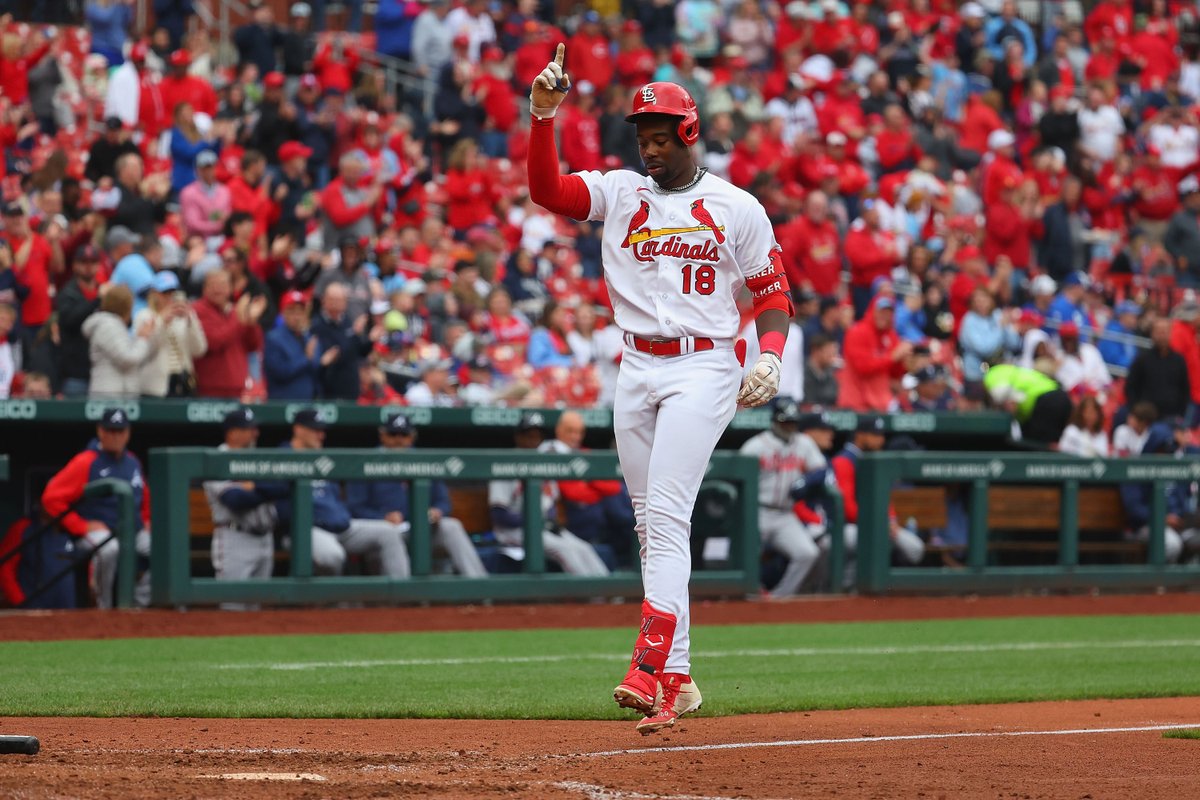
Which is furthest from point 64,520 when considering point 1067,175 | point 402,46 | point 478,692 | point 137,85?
point 1067,175

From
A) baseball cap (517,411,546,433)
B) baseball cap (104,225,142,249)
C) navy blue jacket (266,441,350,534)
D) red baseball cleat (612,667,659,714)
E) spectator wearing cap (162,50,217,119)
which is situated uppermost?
spectator wearing cap (162,50,217,119)

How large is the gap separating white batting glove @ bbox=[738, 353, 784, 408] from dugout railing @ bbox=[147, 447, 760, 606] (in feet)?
21.3

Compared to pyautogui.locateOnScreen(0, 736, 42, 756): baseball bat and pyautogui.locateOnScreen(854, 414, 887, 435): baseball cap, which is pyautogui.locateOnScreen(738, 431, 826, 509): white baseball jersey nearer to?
pyautogui.locateOnScreen(854, 414, 887, 435): baseball cap

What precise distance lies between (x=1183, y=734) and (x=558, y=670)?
3302mm

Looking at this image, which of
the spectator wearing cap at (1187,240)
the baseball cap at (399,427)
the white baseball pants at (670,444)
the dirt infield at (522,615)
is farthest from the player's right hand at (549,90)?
the spectator wearing cap at (1187,240)

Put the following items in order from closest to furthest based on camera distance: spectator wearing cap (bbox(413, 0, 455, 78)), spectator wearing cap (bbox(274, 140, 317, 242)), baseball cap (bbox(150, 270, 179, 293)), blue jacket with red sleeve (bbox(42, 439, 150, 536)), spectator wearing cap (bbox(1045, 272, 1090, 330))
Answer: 1. blue jacket with red sleeve (bbox(42, 439, 150, 536))
2. baseball cap (bbox(150, 270, 179, 293))
3. spectator wearing cap (bbox(274, 140, 317, 242))
4. spectator wearing cap (bbox(1045, 272, 1090, 330))
5. spectator wearing cap (bbox(413, 0, 455, 78))

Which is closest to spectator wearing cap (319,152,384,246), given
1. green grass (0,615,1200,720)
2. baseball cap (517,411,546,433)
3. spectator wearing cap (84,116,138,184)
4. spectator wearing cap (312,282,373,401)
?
spectator wearing cap (84,116,138,184)

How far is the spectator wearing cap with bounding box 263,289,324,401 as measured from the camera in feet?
43.3

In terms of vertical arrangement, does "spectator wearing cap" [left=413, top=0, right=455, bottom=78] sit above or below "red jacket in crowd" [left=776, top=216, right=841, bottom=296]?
above

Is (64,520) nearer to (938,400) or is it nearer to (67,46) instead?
(67,46)

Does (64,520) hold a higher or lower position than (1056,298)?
lower

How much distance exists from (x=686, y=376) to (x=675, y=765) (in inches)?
52.7

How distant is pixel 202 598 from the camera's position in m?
11.6

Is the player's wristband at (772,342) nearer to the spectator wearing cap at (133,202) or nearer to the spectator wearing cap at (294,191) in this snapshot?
the spectator wearing cap at (133,202)
